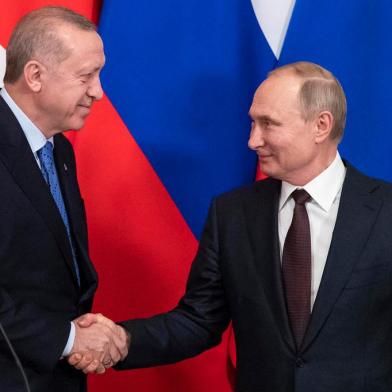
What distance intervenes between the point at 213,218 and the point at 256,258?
0.17 meters

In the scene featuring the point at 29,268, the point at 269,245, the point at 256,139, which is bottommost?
the point at 29,268

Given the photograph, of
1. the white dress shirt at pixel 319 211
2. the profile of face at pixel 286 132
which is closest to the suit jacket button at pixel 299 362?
the white dress shirt at pixel 319 211

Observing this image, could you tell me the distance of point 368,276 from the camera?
2051 millimetres

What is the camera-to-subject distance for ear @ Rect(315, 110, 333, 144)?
2146mm

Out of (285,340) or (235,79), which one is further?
(235,79)

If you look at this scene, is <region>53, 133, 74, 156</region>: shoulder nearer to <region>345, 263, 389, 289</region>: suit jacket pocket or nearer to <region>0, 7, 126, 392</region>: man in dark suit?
<region>0, 7, 126, 392</region>: man in dark suit

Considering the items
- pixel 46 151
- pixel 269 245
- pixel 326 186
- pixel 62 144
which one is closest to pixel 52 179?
pixel 46 151

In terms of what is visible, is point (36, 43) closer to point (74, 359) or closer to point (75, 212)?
point (75, 212)

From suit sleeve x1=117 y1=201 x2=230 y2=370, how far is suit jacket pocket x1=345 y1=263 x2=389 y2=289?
14.6 inches

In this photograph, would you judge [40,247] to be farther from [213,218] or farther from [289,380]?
[289,380]

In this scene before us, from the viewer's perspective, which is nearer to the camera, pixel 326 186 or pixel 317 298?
pixel 317 298

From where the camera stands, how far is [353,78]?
8.18 feet

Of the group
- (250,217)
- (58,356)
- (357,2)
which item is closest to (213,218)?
(250,217)

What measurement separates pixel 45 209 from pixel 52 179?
0.14m
